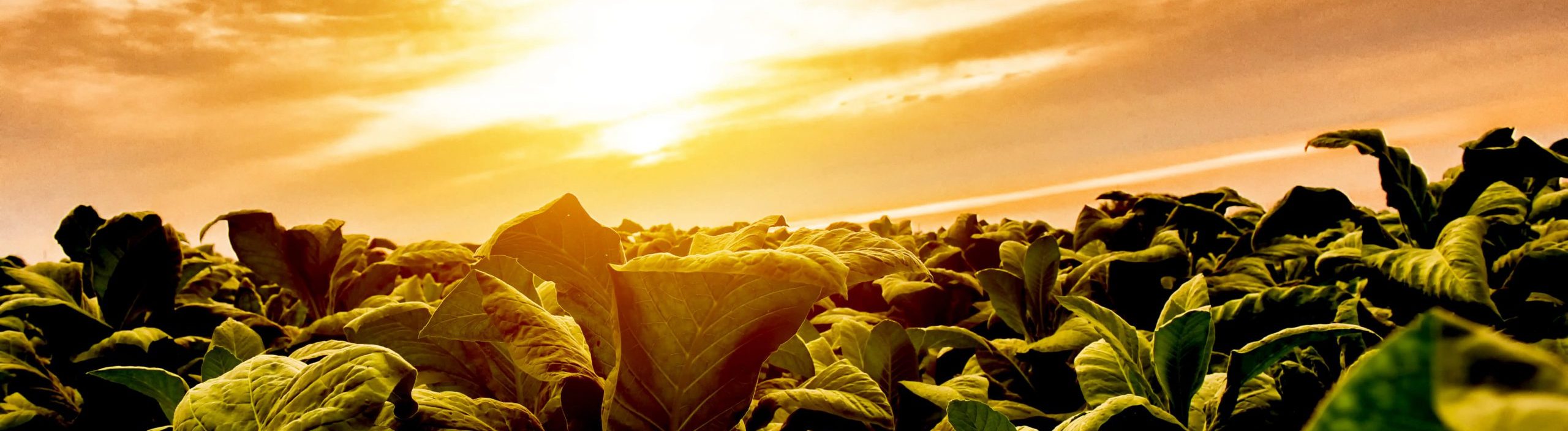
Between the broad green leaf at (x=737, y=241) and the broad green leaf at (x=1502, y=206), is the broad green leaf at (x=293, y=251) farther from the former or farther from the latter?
the broad green leaf at (x=1502, y=206)

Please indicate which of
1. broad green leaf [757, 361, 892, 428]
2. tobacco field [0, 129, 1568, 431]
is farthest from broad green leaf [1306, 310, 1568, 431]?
broad green leaf [757, 361, 892, 428]

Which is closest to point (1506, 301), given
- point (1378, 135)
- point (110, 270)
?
point (1378, 135)

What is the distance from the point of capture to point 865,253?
1184 millimetres

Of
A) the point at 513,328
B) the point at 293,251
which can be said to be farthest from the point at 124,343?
the point at 513,328

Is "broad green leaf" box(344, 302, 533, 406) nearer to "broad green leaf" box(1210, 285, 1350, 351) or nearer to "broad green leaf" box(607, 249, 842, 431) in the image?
"broad green leaf" box(607, 249, 842, 431)

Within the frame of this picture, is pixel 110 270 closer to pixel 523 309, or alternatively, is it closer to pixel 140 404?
pixel 140 404

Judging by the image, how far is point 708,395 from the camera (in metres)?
1.28

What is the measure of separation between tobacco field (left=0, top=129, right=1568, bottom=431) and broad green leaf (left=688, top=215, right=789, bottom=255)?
10 millimetres

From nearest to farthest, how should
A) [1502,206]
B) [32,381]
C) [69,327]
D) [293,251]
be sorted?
[32,381] → [1502,206] → [69,327] → [293,251]

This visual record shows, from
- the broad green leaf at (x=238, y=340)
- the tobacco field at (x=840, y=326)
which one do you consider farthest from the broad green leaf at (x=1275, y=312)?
the broad green leaf at (x=238, y=340)

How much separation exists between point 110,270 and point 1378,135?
3831mm

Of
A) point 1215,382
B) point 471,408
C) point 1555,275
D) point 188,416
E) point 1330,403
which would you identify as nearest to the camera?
point 1330,403

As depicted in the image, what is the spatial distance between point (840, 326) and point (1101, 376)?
0.77m

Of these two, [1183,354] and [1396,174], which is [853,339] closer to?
[1183,354]
